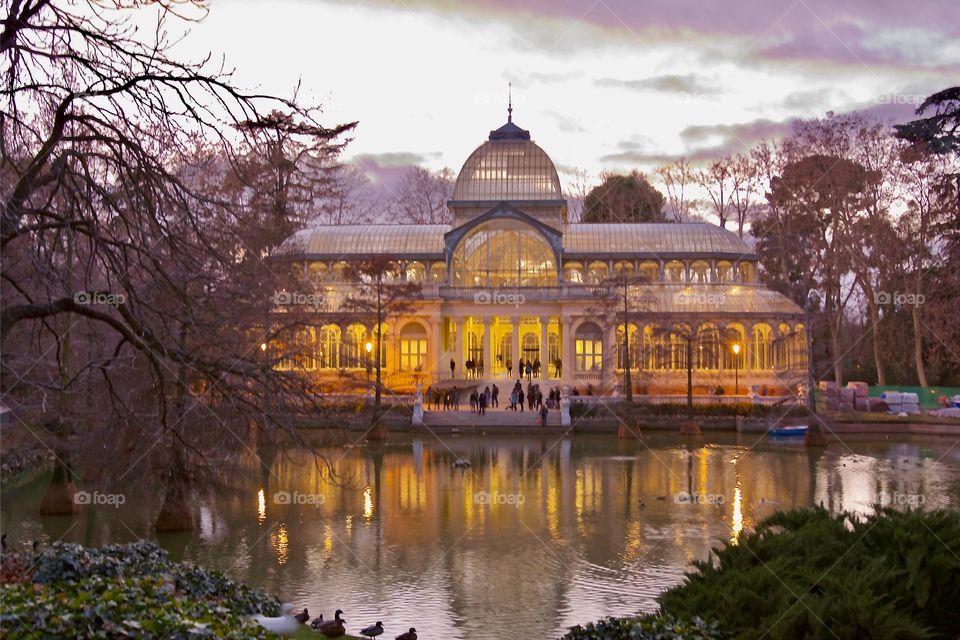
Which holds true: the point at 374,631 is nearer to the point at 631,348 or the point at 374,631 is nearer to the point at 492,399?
the point at 492,399

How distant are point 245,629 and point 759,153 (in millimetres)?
60005

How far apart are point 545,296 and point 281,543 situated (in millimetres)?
37230

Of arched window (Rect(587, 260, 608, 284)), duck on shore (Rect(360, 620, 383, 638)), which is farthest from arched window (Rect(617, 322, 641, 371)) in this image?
duck on shore (Rect(360, 620, 383, 638))

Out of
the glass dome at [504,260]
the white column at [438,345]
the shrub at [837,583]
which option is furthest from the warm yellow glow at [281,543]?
the glass dome at [504,260]

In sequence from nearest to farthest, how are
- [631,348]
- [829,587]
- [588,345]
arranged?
[829,587] < [631,348] < [588,345]

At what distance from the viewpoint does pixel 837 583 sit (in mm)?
9367

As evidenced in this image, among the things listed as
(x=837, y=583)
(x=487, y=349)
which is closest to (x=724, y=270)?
(x=487, y=349)

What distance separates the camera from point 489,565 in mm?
19172

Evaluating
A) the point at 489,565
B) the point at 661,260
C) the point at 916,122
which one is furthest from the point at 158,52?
the point at 661,260

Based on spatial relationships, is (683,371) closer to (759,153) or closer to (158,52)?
(759,153)

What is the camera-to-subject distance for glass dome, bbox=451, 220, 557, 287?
190 feet

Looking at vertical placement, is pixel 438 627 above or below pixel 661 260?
below

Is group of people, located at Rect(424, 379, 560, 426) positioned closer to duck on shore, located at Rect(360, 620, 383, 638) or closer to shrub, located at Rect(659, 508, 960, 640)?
duck on shore, located at Rect(360, 620, 383, 638)

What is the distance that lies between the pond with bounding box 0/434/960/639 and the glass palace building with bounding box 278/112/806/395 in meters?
15.7
